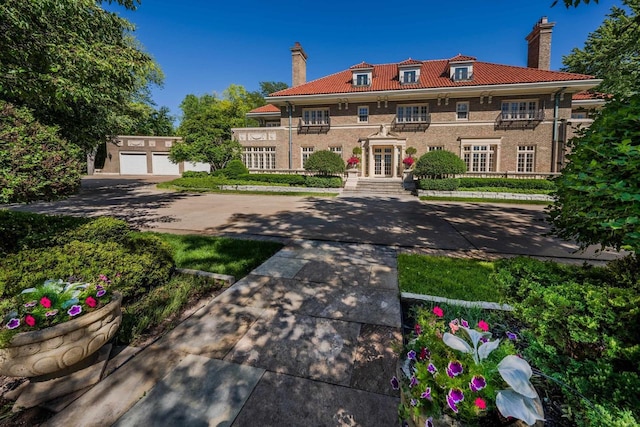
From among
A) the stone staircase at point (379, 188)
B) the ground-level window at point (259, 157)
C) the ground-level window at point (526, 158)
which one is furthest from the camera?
the ground-level window at point (259, 157)

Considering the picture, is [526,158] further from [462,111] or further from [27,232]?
[27,232]

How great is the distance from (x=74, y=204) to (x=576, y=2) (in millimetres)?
18826

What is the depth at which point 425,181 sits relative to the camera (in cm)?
1886

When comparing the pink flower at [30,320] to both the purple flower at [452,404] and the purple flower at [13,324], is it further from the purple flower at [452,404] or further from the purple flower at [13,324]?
the purple flower at [452,404]

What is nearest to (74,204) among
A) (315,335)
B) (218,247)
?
(218,247)

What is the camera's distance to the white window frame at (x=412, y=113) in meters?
24.2

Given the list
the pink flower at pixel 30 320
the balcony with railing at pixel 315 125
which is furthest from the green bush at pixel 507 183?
the pink flower at pixel 30 320

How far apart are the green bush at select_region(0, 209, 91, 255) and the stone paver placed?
4297 mm

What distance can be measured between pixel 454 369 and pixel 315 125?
26.0 meters

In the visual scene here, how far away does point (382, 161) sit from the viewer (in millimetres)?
25250

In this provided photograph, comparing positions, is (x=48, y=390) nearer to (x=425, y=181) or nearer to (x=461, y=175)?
(x=425, y=181)

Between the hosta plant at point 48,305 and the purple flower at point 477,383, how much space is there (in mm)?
2988

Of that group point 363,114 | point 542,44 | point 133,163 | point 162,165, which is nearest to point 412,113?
point 363,114

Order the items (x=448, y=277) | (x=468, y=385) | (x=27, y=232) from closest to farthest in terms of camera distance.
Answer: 1. (x=468, y=385)
2. (x=448, y=277)
3. (x=27, y=232)
